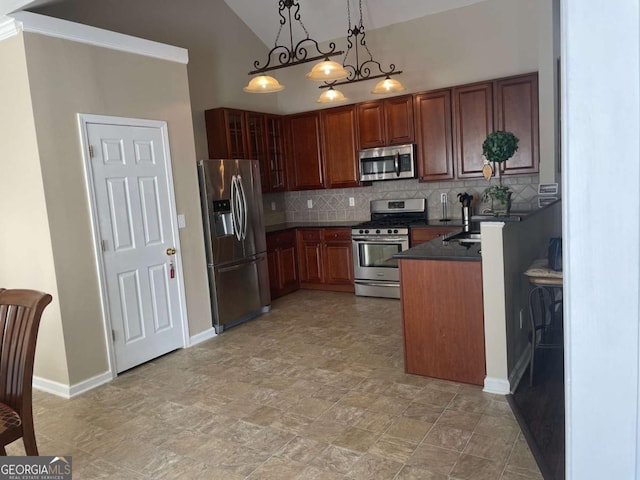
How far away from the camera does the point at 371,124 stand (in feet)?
18.5

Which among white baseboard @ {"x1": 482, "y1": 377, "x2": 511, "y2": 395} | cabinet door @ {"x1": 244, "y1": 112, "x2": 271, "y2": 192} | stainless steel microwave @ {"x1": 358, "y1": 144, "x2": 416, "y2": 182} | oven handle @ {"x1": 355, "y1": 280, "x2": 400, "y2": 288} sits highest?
cabinet door @ {"x1": 244, "y1": 112, "x2": 271, "y2": 192}

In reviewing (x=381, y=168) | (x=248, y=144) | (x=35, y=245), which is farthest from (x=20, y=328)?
(x=381, y=168)

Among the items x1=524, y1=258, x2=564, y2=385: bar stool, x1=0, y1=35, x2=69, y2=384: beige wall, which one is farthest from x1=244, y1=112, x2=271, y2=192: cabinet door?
x1=524, y1=258, x2=564, y2=385: bar stool

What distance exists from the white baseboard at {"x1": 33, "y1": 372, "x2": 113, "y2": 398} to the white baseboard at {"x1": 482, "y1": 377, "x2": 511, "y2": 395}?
2.79 m

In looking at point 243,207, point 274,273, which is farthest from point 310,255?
point 243,207

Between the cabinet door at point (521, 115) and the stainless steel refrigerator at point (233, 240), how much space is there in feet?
8.81

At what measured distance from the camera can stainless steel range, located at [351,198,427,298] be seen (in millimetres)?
5352

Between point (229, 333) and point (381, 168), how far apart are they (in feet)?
8.67

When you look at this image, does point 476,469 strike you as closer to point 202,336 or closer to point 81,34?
point 202,336

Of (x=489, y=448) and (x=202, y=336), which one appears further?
(x=202, y=336)

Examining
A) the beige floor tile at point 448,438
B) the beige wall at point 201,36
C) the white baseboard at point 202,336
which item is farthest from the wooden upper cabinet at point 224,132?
the beige floor tile at point 448,438

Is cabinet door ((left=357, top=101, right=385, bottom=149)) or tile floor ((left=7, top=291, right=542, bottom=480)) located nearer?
tile floor ((left=7, top=291, right=542, bottom=480))

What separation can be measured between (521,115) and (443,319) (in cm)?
273

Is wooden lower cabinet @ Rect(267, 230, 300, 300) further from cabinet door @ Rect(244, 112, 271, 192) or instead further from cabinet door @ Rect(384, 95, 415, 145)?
cabinet door @ Rect(384, 95, 415, 145)
